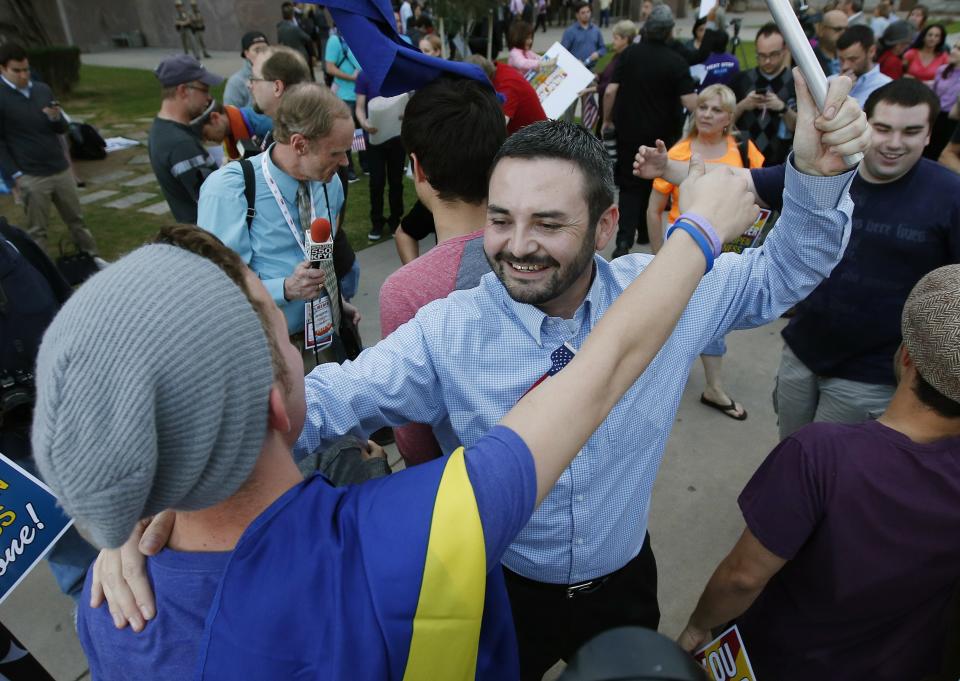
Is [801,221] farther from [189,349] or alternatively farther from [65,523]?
[65,523]

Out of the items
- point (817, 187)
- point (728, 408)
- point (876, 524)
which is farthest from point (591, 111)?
point (876, 524)

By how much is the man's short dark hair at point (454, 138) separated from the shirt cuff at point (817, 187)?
0.93 meters

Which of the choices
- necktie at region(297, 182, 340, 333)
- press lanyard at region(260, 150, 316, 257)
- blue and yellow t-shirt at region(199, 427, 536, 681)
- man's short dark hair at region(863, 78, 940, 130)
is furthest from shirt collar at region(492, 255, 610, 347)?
man's short dark hair at region(863, 78, 940, 130)

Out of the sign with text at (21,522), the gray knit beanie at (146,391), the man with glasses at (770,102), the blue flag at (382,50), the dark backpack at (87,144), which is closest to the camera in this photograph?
the gray knit beanie at (146,391)

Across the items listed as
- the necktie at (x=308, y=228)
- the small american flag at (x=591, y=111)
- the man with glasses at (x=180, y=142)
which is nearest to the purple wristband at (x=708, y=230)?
the necktie at (x=308, y=228)

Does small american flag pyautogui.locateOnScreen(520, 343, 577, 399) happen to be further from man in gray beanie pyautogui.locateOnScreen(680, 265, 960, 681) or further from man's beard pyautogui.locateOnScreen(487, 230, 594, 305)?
man in gray beanie pyautogui.locateOnScreen(680, 265, 960, 681)

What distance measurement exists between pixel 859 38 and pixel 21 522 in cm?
608

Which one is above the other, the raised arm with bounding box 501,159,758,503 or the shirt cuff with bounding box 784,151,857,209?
the shirt cuff with bounding box 784,151,857,209

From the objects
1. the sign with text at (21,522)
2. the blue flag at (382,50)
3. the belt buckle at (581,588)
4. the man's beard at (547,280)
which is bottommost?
the belt buckle at (581,588)

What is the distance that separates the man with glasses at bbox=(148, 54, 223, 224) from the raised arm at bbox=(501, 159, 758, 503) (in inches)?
130

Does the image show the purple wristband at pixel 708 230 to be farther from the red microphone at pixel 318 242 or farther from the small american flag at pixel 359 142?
the small american flag at pixel 359 142

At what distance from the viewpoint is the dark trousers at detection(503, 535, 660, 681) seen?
5.70 feet

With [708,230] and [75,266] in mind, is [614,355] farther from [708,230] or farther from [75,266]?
[75,266]

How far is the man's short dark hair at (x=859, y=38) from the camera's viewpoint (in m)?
4.92
